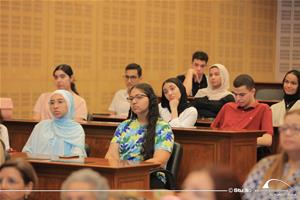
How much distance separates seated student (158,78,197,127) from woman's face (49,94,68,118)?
1.26 meters

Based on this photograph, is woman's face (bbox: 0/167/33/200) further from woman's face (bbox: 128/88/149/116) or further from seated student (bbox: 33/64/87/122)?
seated student (bbox: 33/64/87/122)

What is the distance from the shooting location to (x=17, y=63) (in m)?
10.2

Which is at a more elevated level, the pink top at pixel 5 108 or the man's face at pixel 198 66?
the man's face at pixel 198 66

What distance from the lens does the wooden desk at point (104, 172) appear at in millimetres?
5137

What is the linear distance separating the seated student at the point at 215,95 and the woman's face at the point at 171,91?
119 centimetres

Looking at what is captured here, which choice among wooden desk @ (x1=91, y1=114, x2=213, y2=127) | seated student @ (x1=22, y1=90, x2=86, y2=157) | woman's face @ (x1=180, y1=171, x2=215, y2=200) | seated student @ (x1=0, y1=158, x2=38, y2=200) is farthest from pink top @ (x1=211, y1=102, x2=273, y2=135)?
woman's face @ (x1=180, y1=171, x2=215, y2=200)

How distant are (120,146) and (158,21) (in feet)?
20.9

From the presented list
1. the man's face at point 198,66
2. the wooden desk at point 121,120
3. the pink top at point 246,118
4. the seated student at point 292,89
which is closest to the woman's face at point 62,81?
the wooden desk at point 121,120

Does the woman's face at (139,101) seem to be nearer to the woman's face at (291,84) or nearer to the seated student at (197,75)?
the woman's face at (291,84)

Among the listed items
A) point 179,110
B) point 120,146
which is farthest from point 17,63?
point 120,146

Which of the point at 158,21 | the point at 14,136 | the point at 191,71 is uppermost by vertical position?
the point at 158,21

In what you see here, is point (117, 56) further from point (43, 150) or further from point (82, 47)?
point (43, 150)

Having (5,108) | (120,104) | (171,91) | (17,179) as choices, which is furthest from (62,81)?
(17,179)

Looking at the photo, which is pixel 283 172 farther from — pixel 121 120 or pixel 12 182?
pixel 121 120
